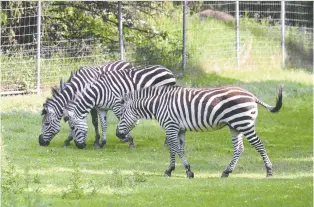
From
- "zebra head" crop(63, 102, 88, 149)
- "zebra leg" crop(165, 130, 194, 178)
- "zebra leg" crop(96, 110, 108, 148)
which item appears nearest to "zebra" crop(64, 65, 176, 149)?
"zebra head" crop(63, 102, 88, 149)

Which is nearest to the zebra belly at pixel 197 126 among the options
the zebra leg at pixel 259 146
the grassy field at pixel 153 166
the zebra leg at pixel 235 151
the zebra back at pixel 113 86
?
the zebra leg at pixel 235 151

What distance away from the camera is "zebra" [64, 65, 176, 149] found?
740 inches

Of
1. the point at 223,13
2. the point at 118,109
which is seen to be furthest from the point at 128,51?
the point at 118,109

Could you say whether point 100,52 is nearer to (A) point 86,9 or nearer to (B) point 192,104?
(A) point 86,9

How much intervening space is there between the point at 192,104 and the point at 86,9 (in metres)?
12.0

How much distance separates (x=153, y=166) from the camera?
16.4 m

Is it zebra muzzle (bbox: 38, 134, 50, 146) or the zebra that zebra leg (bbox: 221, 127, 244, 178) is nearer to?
the zebra

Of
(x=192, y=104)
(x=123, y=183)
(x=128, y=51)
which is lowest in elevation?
(x=123, y=183)

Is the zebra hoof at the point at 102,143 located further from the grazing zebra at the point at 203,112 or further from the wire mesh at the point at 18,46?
the wire mesh at the point at 18,46

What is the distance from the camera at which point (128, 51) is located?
2631cm

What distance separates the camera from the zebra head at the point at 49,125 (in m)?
18.9

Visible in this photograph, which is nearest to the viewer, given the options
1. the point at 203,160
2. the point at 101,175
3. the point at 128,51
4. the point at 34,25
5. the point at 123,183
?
the point at 123,183

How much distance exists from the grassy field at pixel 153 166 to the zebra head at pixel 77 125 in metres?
0.20

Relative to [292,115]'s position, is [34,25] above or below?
above
